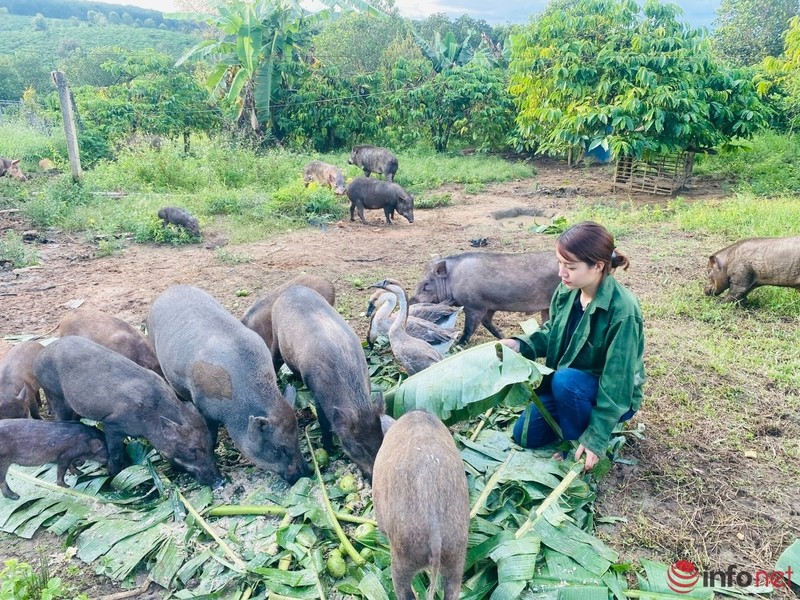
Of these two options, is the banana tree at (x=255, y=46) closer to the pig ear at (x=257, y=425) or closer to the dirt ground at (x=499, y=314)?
the dirt ground at (x=499, y=314)

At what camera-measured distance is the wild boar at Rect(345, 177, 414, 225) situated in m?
12.1

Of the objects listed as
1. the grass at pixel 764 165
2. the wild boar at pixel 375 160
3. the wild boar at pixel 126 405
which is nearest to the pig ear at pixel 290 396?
the wild boar at pixel 126 405

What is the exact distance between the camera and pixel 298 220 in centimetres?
1180

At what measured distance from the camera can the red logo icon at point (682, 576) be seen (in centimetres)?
304

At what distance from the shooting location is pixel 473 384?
3705mm

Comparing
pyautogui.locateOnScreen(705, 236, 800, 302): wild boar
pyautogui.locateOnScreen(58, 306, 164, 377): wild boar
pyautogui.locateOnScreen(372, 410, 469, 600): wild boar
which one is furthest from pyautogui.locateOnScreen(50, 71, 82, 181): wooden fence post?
pyautogui.locateOnScreen(705, 236, 800, 302): wild boar

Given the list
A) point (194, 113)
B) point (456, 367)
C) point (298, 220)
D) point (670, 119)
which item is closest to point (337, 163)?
point (194, 113)

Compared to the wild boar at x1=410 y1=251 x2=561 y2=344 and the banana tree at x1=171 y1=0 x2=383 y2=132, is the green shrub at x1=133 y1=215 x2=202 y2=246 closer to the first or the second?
the wild boar at x1=410 y1=251 x2=561 y2=344

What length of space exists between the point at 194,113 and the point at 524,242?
1571 centimetres

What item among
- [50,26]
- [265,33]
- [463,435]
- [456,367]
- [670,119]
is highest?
[50,26]

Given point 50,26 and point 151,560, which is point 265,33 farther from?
point 50,26

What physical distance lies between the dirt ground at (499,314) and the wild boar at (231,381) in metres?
1.14

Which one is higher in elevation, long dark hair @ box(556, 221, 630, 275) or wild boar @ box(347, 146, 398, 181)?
long dark hair @ box(556, 221, 630, 275)

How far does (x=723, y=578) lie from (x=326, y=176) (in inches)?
533
